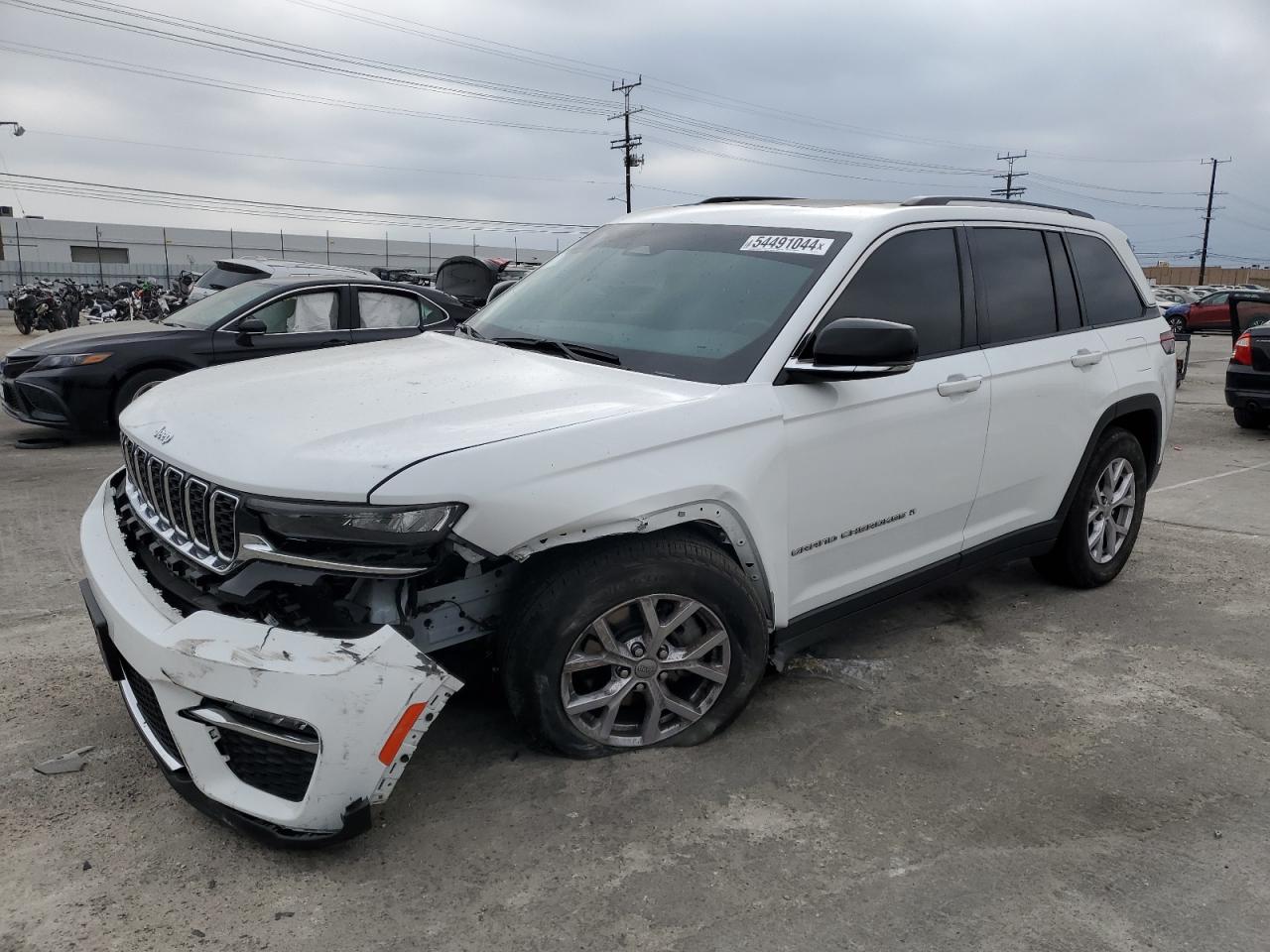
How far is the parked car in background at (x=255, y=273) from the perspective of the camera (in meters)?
9.93

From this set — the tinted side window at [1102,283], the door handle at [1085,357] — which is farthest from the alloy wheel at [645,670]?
the tinted side window at [1102,283]

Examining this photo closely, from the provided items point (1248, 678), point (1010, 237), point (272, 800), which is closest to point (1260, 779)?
point (1248, 678)

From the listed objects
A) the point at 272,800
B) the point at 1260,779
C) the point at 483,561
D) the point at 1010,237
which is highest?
the point at 1010,237

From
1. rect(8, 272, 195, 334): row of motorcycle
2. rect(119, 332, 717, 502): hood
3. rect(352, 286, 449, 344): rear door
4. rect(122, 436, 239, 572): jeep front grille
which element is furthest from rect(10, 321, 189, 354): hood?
rect(8, 272, 195, 334): row of motorcycle

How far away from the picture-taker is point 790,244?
11.7 feet

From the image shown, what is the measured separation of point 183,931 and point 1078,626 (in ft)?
12.3

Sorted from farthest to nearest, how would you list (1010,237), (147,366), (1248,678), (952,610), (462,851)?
(147,366), (952,610), (1010,237), (1248,678), (462,851)

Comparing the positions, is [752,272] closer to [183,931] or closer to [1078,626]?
[1078,626]

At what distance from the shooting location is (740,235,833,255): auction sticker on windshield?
11.5ft

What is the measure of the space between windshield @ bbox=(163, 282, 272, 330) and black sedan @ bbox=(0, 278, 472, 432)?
0.05ft

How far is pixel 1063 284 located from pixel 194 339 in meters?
7.05

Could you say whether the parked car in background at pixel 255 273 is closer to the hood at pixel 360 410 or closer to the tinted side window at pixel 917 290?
the hood at pixel 360 410

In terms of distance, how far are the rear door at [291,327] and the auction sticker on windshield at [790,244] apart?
5877mm

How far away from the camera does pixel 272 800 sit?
2.44 metres
